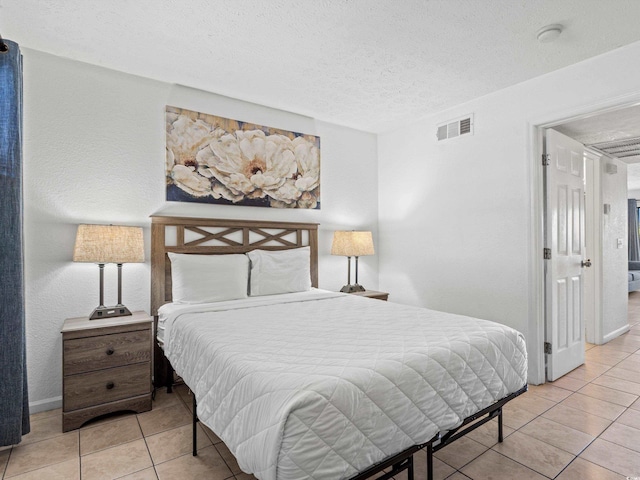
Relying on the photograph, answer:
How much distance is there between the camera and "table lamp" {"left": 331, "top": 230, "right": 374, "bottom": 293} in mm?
3754

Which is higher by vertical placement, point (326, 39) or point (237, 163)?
point (326, 39)

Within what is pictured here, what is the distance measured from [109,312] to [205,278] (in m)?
0.69

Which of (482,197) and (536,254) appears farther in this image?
(482,197)

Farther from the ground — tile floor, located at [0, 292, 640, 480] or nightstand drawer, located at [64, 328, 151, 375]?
nightstand drawer, located at [64, 328, 151, 375]

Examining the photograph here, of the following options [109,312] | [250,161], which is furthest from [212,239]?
[109,312]

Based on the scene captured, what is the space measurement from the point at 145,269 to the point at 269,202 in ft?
4.20

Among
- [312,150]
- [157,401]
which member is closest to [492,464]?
[157,401]

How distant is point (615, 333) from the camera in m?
4.28

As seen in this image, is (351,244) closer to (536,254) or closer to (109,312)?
(536,254)

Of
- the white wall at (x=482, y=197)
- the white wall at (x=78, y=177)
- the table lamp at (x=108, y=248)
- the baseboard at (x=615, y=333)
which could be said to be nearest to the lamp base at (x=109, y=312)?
the table lamp at (x=108, y=248)

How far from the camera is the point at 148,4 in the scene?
1989 mm

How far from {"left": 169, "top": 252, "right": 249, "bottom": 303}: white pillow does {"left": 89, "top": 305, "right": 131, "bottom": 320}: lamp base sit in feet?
1.16

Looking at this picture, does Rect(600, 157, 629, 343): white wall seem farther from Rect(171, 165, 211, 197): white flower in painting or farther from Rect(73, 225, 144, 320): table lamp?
Rect(73, 225, 144, 320): table lamp

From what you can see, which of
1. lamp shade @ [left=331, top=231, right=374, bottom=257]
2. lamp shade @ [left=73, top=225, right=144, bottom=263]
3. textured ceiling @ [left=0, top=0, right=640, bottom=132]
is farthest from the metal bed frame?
textured ceiling @ [left=0, top=0, right=640, bottom=132]
